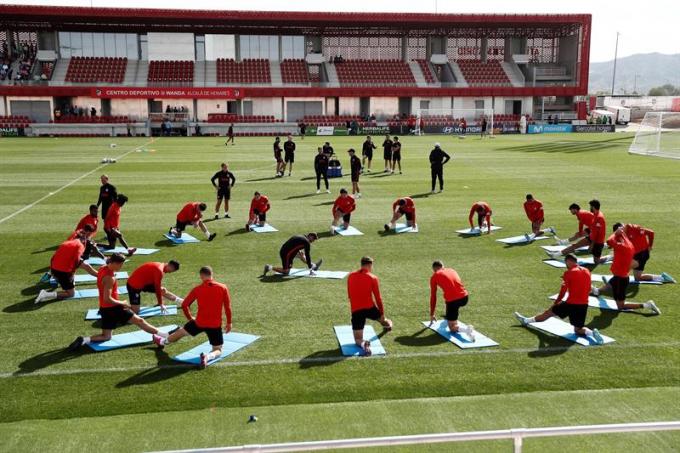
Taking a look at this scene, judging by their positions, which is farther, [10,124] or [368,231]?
[10,124]

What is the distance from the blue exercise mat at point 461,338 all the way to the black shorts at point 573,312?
1230 millimetres

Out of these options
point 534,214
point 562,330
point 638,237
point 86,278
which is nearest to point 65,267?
point 86,278

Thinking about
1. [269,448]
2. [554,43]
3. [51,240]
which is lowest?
[51,240]

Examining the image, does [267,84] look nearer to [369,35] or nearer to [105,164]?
[369,35]

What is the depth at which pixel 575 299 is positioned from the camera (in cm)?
1072

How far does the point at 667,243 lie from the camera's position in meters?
18.0

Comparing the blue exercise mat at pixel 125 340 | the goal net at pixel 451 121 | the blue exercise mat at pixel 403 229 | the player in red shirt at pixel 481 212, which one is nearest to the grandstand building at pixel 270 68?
the goal net at pixel 451 121

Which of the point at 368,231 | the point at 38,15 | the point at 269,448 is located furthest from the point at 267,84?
the point at 269,448

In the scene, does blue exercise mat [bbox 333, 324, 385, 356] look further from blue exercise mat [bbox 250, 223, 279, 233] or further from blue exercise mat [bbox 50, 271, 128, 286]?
blue exercise mat [bbox 250, 223, 279, 233]

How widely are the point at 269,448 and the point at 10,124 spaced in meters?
62.2

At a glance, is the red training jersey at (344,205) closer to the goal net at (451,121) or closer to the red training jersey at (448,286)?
the red training jersey at (448,286)

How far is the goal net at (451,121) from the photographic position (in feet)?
204

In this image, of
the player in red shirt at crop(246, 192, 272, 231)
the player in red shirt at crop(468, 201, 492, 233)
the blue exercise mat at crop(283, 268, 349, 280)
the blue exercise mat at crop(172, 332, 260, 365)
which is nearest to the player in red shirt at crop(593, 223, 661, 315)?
the blue exercise mat at crop(283, 268, 349, 280)

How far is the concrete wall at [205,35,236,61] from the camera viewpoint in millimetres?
69688
